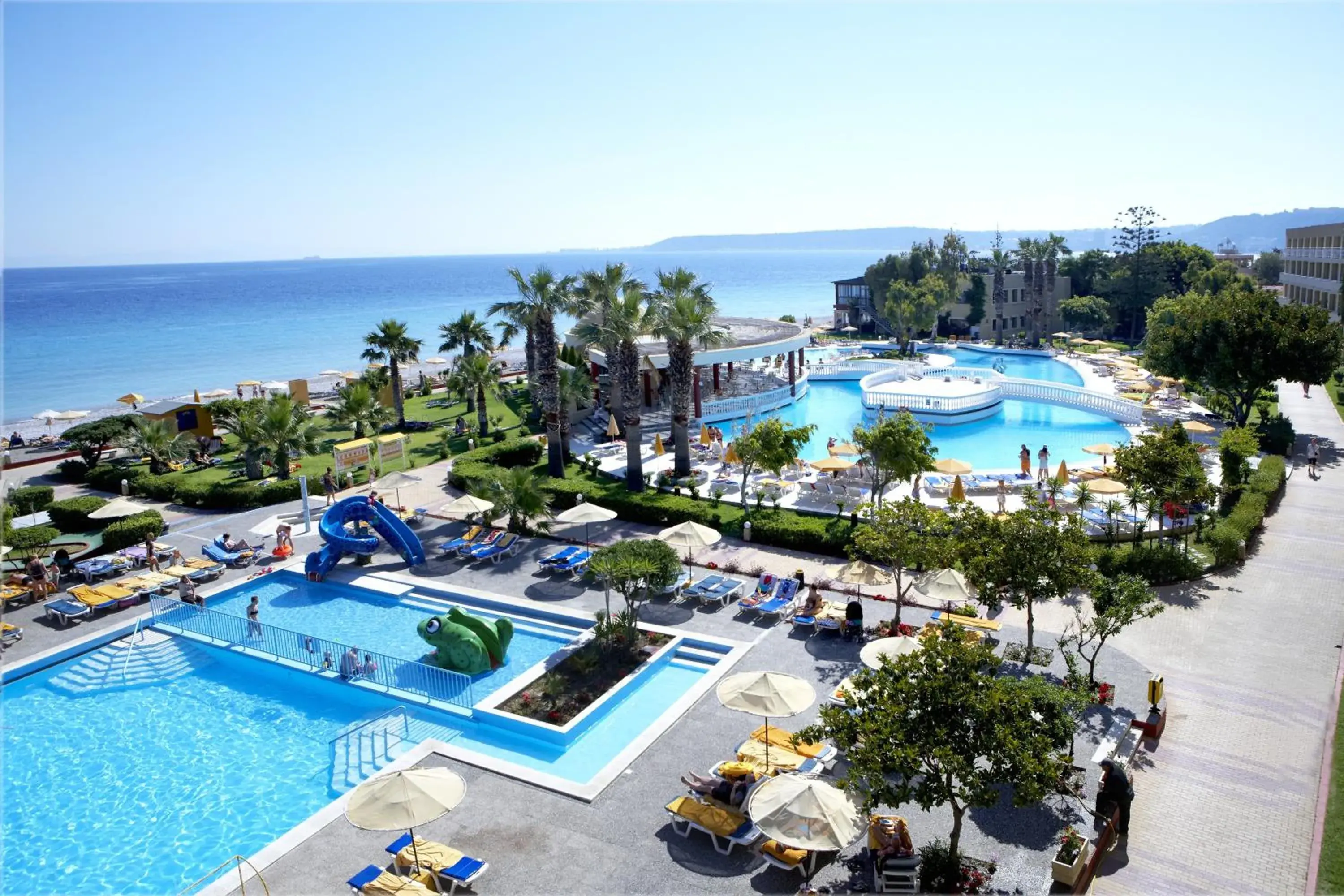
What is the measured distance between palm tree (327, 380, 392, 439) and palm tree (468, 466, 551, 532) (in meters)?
13.8

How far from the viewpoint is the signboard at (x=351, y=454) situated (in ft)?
102

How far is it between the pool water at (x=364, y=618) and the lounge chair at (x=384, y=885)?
20.8ft

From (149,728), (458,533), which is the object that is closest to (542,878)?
(149,728)

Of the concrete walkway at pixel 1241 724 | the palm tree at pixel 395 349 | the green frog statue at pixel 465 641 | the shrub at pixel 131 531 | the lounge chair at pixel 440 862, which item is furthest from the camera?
the palm tree at pixel 395 349

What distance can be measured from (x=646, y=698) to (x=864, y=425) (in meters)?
29.5

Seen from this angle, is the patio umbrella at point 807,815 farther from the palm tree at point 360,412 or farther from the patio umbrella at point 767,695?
the palm tree at point 360,412

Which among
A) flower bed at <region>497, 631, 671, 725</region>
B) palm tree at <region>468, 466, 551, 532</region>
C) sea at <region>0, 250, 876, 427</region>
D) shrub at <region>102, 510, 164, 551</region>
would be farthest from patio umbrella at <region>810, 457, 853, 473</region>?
sea at <region>0, 250, 876, 427</region>

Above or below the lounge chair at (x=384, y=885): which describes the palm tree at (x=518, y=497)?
above

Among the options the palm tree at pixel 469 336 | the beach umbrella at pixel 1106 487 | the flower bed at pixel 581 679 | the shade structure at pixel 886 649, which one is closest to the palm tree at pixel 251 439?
the palm tree at pixel 469 336

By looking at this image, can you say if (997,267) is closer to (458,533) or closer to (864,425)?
(864,425)

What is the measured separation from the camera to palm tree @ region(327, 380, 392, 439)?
1553 inches

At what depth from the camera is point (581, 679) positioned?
18.6 m

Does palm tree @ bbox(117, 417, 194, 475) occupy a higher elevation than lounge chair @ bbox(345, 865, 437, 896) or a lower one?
higher

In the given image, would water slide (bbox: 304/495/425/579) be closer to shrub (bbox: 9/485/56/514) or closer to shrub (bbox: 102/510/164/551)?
shrub (bbox: 102/510/164/551)
